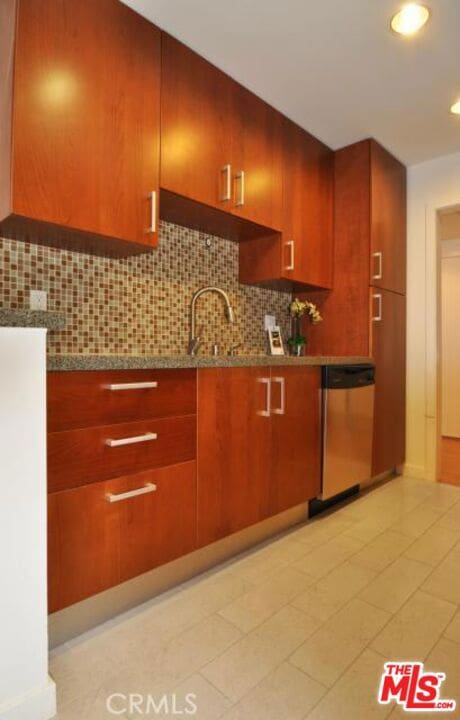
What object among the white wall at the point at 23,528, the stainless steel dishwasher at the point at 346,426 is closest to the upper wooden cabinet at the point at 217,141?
the stainless steel dishwasher at the point at 346,426

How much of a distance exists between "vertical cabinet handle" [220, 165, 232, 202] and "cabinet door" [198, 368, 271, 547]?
35.0 inches

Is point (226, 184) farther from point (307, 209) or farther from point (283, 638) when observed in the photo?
point (283, 638)

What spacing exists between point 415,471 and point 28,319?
3.00 m

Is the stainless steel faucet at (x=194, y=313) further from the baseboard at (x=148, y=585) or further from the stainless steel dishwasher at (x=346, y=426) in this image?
the baseboard at (x=148, y=585)

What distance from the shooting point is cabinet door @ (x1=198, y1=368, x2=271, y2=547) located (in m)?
1.62

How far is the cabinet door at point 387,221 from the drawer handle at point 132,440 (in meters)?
1.96

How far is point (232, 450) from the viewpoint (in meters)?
1.73

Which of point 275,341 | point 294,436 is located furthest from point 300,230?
point 294,436

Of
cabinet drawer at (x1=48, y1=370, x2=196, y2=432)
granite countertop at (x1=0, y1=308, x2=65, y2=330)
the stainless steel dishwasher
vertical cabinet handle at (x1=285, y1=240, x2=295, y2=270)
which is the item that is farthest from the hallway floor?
granite countertop at (x1=0, y1=308, x2=65, y2=330)

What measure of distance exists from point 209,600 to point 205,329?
1399 millimetres

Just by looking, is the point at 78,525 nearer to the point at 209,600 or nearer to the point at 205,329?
the point at 209,600

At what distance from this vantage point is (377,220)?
9.07ft

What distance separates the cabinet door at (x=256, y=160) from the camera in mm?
2096

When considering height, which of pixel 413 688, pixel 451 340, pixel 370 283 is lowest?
pixel 413 688
